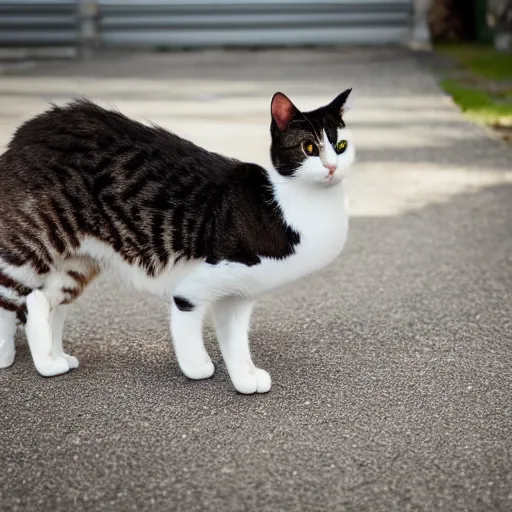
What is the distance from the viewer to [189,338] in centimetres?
310

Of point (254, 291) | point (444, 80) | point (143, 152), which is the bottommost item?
point (444, 80)

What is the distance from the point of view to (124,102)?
28.1 feet

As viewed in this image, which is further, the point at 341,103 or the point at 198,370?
the point at 198,370

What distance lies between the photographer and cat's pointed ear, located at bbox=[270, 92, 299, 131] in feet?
9.44

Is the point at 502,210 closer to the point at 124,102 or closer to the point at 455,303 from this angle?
the point at 455,303

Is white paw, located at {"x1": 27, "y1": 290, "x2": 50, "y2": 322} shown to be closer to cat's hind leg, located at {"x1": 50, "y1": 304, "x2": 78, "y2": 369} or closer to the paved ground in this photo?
cat's hind leg, located at {"x1": 50, "y1": 304, "x2": 78, "y2": 369}

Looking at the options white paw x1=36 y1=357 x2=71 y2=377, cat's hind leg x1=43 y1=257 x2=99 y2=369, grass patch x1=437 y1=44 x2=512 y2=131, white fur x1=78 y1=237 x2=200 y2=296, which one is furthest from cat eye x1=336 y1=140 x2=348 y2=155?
grass patch x1=437 y1=44 x2=512 y2=131

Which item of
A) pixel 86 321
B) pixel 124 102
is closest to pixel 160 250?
pixel 86 321

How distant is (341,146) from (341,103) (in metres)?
0.16

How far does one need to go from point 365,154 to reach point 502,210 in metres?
1.64

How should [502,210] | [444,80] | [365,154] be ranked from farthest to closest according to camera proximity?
1. [444,80]
2. [365,154]
3. [502,210]

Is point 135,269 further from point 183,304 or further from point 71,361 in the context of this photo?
point 71,361

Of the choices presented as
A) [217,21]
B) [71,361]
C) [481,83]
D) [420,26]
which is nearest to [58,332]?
[71,361]

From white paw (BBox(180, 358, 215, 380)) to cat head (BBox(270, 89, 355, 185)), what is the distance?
746 millimetres
